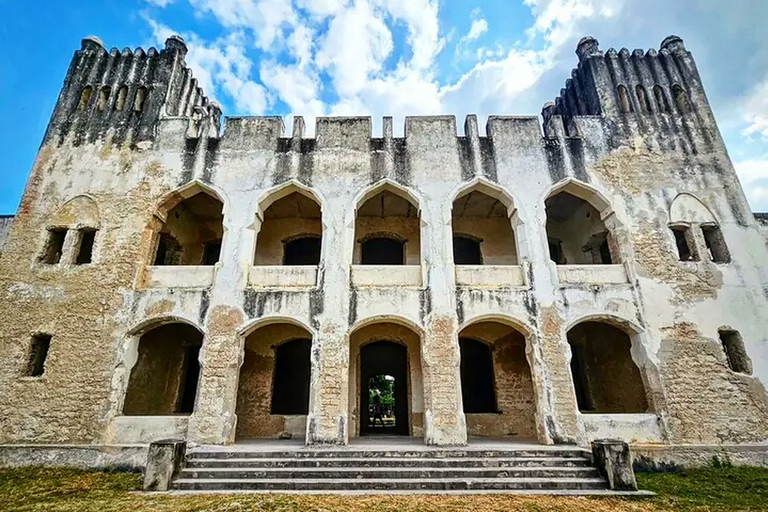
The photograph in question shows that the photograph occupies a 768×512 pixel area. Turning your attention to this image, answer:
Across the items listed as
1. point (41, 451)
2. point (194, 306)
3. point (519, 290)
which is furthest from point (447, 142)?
point (41, 451)

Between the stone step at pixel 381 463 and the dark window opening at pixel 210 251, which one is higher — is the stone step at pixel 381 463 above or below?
below

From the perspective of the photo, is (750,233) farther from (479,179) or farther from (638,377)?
(479,179)

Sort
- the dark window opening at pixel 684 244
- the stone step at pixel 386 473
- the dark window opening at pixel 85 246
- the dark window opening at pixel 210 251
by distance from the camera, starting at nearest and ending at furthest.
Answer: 1. the stone step at pixel 386 473
2. the dark window opening at pixel 684 244
3. the dark window opening at pixel 85 246
4. the dark window opening at pixel 210 251

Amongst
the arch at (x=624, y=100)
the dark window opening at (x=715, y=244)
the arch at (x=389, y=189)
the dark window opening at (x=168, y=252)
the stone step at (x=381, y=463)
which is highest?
the arch at (x=624, y=100)

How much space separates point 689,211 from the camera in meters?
12.7

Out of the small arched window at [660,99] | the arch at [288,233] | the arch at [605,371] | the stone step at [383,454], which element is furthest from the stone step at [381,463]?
the small arched window at [660,99]

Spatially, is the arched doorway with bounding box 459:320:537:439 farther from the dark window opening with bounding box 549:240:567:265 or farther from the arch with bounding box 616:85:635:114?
the arch with bounding box 616:85:635:114

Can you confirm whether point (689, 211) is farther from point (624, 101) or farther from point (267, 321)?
point (267, 321)

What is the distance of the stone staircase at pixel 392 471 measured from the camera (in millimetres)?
7766

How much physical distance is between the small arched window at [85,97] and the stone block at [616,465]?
1775 centimetres

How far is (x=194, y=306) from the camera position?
11.5 m

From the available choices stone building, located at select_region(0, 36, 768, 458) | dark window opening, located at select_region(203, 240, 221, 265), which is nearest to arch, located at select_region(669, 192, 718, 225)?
stone building, located at select_region(0, 36, 768, 458)

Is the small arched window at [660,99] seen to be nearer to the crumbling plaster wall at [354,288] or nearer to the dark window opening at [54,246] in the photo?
the crumbling plaster wall at [354,288]

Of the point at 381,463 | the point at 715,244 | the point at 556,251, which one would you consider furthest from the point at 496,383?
the point at 715,244
